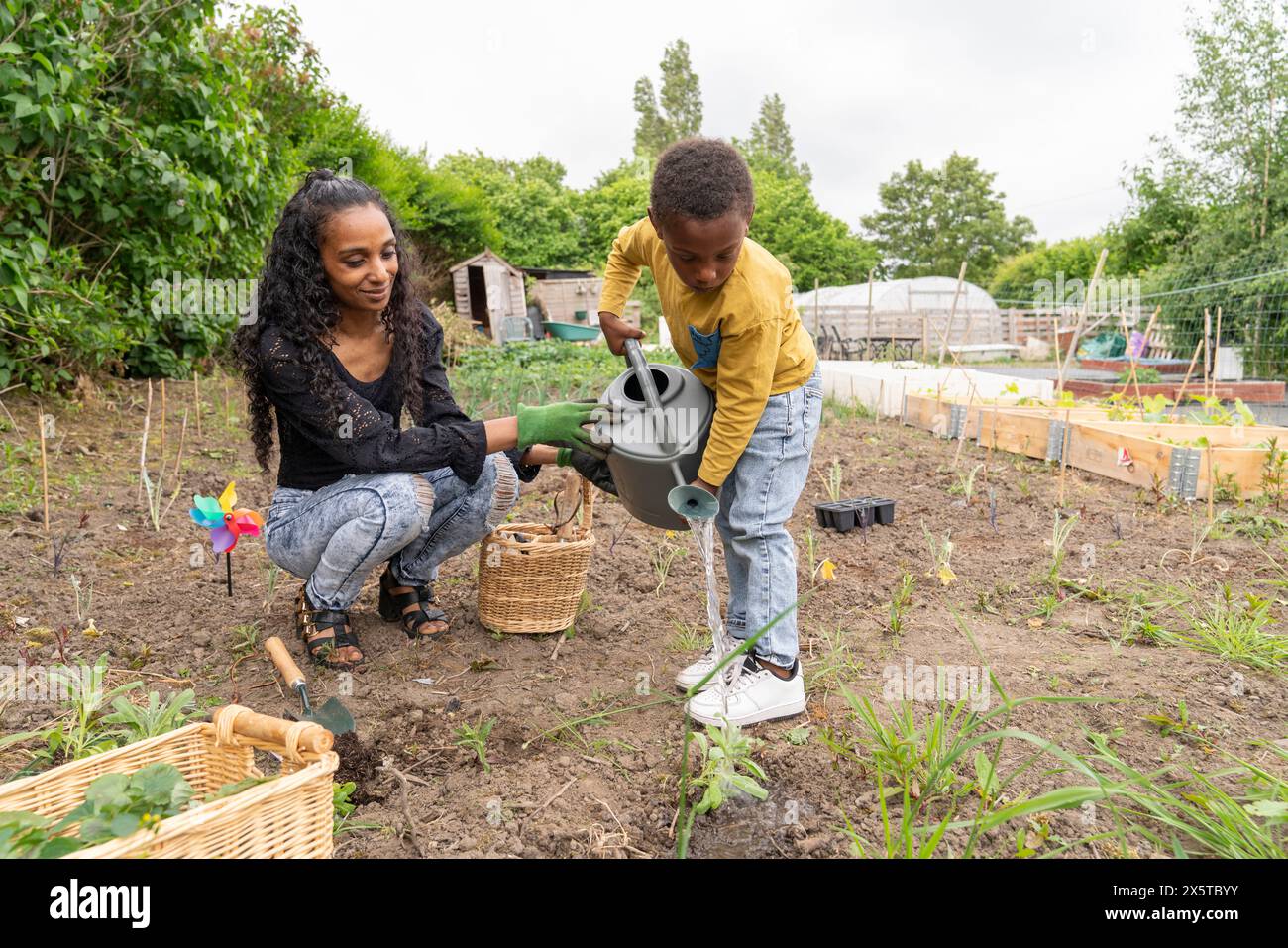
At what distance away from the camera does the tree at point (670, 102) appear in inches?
1431

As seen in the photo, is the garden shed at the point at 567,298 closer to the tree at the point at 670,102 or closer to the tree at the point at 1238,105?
the tree at the point at 1238,105

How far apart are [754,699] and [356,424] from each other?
1099mm

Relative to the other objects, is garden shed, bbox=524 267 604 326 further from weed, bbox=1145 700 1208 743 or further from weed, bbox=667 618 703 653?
weed, bbox=1145 700 1208 743

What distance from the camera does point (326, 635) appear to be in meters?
2.15

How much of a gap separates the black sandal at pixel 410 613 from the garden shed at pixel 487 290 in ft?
42.1

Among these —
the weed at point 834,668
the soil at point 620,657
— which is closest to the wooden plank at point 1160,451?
the soil at point 620,657

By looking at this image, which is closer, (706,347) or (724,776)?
(724,776)

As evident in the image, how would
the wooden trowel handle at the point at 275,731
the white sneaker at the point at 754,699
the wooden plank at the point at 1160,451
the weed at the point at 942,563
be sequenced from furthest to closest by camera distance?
the wooden plank at the point at 1160,451
the weed at the point at 942,563
the white sneaker at the point at 754,699
the wooden trowel handle at the point at 275,731

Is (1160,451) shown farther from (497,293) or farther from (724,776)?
(497,293)

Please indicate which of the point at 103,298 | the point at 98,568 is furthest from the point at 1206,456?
the point at 103,298

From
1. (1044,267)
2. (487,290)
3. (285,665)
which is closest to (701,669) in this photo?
(285,665)

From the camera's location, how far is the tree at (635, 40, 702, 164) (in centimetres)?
3634
